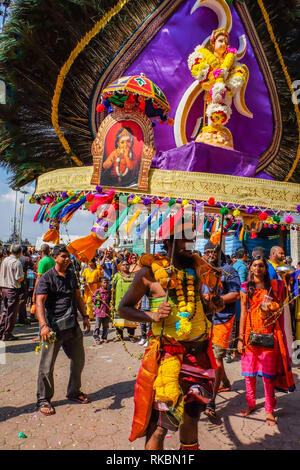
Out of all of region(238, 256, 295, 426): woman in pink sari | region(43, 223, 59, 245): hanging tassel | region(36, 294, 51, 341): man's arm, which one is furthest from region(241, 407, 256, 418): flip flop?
region(43, 223, 59, 245): hanging tassel

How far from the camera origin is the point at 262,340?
3504 mm

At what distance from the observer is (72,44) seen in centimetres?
433

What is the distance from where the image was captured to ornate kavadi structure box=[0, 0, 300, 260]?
2.42 metres

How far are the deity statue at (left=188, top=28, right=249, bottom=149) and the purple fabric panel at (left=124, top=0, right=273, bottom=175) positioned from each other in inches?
13.6

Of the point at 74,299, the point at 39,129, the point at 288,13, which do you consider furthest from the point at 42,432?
the point at 288,13

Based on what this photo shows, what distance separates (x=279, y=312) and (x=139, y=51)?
397 cm

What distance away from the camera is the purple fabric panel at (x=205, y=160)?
2375mm

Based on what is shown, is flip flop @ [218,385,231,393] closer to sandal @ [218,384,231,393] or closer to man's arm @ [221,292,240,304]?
sandal @ [218,384,231,393]

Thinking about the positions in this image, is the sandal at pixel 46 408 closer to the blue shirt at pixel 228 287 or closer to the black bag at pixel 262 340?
the blue shirt at pixel 228 287

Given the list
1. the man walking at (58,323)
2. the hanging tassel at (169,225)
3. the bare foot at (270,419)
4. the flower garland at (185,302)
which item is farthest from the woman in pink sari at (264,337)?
the man walking at (58,323)

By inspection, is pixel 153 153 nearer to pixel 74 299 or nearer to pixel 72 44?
pixel 74 299

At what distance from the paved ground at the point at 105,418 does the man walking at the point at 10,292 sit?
6.22 ft

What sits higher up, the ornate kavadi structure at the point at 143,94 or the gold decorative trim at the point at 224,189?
the ornate kavadi structure at the point at 143,94

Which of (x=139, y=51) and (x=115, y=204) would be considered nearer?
(x=115, y=204)
